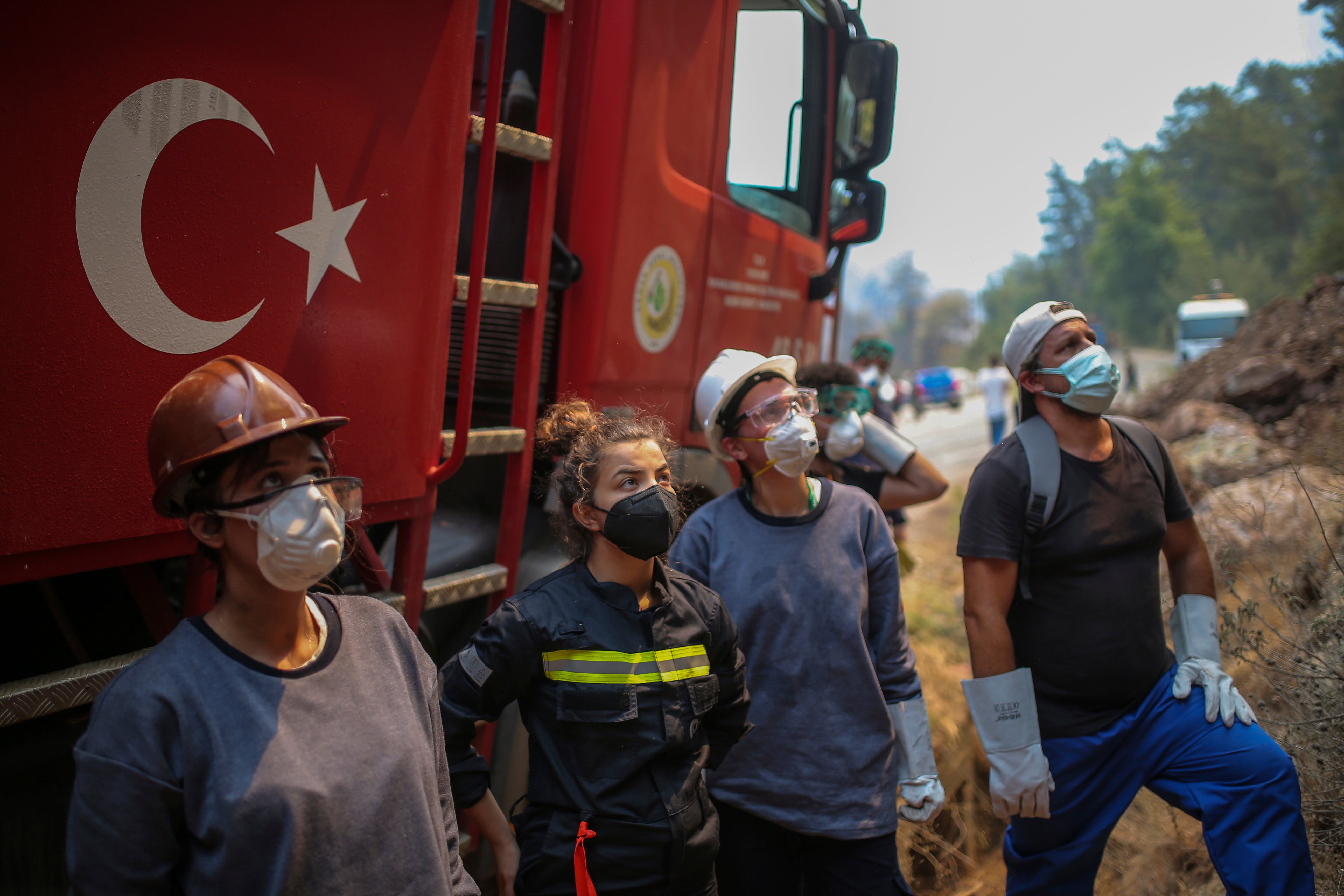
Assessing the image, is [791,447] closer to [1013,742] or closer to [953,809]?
[1013,742]

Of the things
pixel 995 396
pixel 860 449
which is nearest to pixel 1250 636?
pixel 860 449

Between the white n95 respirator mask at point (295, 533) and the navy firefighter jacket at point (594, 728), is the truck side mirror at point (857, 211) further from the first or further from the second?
the white n95 respirator mask at point (295, 533)

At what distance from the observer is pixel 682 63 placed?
316 cm

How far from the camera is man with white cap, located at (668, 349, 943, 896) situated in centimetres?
229

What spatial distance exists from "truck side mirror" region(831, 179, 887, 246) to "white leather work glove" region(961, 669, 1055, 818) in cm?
241

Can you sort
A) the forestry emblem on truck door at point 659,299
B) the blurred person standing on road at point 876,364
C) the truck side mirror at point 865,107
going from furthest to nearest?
the blurred person standing on road at point 876,364 → the truck side mirror at point 865,107 → the forestry emblem on truck door at point 659,299

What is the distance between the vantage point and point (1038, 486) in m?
2.46

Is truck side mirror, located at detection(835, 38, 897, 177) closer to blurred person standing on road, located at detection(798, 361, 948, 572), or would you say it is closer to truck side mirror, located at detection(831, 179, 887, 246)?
truck side mirror, located at detection(831, 179, 887, 246)

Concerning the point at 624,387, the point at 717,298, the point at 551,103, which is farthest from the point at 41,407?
the point at 717,298

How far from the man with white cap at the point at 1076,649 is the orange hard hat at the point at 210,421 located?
5.59 feet

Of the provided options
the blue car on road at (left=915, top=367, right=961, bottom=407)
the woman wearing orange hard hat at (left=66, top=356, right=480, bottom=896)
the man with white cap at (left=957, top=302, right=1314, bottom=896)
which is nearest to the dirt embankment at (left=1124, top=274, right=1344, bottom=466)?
the man with white cap at (left=957, top=302, right=1314, bottom=896)

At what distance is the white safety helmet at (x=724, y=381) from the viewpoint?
251 cm

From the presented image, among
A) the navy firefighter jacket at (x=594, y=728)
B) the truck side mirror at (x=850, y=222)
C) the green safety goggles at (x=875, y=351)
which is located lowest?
the navy firefighter jacket at (x=594, y=728)

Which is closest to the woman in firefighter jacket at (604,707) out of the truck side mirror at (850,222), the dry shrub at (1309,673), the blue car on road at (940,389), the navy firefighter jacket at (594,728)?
the navy firefighter jacket at (594,728)
